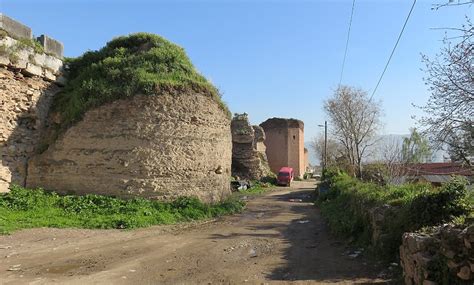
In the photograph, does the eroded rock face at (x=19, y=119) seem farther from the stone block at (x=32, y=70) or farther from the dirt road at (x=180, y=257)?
the dirt road at (x=180, y=257)

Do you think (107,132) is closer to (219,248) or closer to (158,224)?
(158,224)

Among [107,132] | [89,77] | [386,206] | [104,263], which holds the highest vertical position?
[89,77]

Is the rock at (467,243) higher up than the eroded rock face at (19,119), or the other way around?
the eroded rock face at (19,119)

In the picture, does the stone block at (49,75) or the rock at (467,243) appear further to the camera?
the stone block at (49,75)

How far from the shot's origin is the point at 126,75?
1433 centimetres

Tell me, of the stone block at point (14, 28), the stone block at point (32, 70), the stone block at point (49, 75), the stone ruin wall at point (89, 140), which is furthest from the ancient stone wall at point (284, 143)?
the stone block at point (14, 28)

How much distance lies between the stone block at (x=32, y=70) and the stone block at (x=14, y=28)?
101 cm

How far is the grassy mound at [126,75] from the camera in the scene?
1400 centimetres

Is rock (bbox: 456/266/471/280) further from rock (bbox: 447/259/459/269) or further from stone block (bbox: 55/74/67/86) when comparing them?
stone block (bbox: 55/74/67/86)

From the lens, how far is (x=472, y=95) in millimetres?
7738

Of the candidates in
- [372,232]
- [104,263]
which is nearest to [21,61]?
[104,263]

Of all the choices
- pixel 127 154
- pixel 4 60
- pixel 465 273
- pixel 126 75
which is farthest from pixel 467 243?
pixel 4 60

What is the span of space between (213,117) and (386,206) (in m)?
8.80

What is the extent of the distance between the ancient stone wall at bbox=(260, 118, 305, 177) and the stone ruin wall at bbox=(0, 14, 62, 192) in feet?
104
